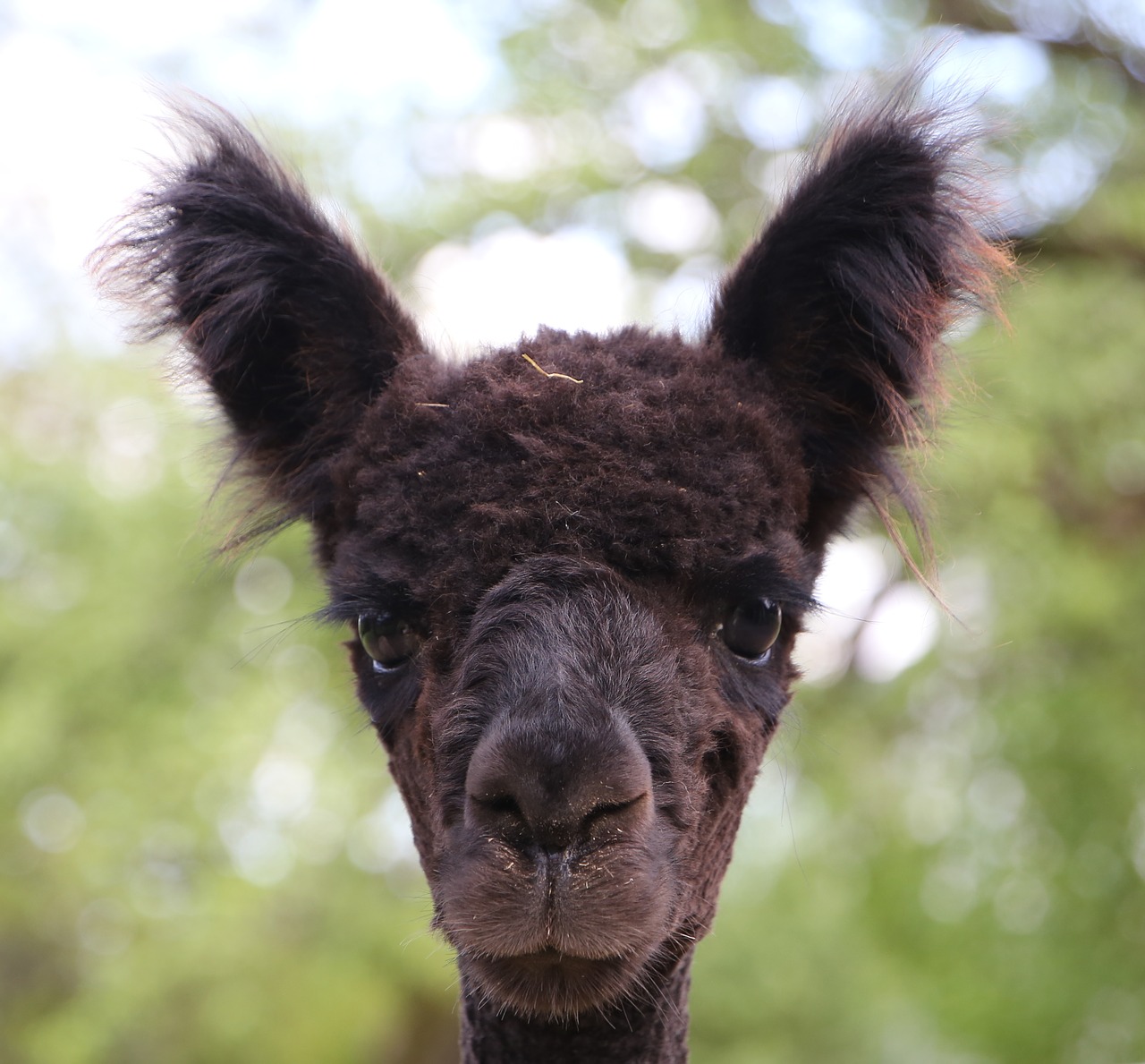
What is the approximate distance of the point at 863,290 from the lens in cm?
288

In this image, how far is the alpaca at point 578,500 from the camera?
216 centimetres

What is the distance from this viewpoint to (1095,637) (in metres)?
11.0

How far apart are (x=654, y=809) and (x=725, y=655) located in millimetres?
470

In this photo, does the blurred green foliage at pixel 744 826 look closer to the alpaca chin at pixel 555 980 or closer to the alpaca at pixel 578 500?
the alpaca at pixel 578 500

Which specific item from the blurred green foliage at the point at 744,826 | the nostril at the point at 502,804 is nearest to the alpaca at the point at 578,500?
the nostril at the point at 502,804

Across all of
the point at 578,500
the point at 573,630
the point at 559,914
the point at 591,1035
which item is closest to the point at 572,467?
the point at 578,500

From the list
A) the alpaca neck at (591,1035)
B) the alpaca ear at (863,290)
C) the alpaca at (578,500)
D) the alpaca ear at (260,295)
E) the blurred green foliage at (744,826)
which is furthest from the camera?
the blurred green foliage at (744,826)

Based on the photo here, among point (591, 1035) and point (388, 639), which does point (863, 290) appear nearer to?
point (388, 639)

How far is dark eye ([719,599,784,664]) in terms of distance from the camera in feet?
8.64

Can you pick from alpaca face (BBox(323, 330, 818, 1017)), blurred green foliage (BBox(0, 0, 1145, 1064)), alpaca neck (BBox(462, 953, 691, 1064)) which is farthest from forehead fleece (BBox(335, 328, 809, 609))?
blurred green foliage (BBox(0, 0, 1145, 1064))

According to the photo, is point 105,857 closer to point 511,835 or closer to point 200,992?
point 200,992

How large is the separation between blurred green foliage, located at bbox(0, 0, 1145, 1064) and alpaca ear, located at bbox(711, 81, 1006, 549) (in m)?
6.55

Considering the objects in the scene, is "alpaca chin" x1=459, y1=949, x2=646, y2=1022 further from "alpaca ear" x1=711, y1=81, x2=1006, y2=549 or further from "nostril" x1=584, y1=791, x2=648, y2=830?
"alpaca ear" x1=711, y1=81, x2=1006, y2=549

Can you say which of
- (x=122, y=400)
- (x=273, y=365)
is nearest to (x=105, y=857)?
(x=122, y=400)
